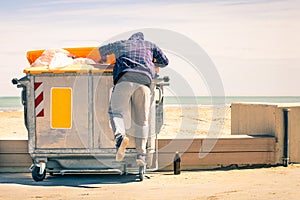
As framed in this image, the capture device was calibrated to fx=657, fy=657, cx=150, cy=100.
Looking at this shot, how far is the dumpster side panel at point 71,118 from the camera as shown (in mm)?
8453

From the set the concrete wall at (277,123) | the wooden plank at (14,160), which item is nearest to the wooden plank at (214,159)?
the concrete wall at (277,123)

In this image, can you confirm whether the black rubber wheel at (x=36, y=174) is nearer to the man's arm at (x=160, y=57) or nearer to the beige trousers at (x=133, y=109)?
the beige trousers at (x=133, y=109)

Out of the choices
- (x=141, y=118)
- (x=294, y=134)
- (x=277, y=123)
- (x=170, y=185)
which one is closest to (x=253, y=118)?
(x=277, y=123)

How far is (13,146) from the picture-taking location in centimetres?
915

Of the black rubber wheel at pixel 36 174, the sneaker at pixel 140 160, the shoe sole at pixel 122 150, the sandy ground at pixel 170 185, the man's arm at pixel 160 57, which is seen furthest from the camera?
the man's arm at pixel 160 57

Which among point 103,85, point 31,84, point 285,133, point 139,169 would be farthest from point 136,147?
point 285,133

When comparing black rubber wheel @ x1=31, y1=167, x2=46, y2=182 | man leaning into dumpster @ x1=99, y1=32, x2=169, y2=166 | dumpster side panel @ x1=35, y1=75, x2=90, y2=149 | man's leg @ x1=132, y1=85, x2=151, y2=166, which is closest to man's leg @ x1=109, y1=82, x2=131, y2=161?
man leaning into dumpster @ x1=99, y1=32, x2=169, y2=166

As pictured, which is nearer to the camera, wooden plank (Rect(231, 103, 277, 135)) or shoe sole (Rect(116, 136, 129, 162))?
shoe sole (Rect(116, 136, 129, 162))

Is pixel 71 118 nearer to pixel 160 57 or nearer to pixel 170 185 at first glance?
pixel 160 57

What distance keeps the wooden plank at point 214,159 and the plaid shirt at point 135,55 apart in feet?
4.62

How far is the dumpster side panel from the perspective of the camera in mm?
8453

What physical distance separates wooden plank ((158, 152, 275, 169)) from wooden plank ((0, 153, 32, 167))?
186cm

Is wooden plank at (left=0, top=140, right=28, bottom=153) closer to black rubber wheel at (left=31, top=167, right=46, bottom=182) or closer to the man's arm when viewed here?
black rubber wheel at (left=31, top=167, right=46, bottom=182)

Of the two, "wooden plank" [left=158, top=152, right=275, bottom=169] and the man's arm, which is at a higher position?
the man's arm
